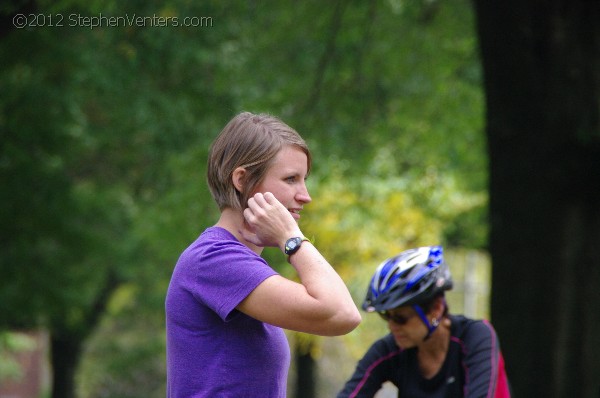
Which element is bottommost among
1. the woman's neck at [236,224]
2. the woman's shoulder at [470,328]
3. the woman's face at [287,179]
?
the woman's shoulder at [470,328]

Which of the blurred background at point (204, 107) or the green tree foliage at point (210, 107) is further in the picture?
the green tree foliage at point (210, 107)

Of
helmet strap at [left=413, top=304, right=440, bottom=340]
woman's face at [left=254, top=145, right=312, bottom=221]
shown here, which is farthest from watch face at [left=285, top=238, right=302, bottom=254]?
helmet strap at [left=413, top=304, right=440, bottom=340]

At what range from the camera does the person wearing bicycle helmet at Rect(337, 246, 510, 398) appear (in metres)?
4.38

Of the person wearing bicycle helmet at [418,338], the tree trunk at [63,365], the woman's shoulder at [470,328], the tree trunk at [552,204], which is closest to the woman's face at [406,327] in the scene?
the person wearing bicycle helmet at [418,338]

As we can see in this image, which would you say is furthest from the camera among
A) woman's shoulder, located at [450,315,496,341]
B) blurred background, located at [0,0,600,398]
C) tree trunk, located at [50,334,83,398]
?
tree trunk, located at [50,334,83,398]

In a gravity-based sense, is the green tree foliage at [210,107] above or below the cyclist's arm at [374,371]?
above

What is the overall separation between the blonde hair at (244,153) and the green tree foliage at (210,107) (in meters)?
6.29

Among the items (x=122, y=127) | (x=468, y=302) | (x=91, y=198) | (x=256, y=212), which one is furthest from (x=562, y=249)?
(x=468, y=302)

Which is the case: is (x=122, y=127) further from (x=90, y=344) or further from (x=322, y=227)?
(x=90, y=344)

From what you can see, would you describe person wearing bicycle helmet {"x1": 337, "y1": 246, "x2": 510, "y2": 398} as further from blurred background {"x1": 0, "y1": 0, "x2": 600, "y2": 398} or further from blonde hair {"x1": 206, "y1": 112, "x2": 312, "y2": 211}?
blurred background {"x1": 0, "y1": 0, "x2": 600, "y2": 398}

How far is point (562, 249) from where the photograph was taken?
25.2 feet

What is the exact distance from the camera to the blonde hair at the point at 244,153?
2754 mm

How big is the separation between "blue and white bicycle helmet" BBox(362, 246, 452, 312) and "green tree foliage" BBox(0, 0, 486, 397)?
5.17m

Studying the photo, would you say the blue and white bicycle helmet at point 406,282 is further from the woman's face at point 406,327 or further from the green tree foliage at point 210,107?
the green tree foliage at point 210,107
